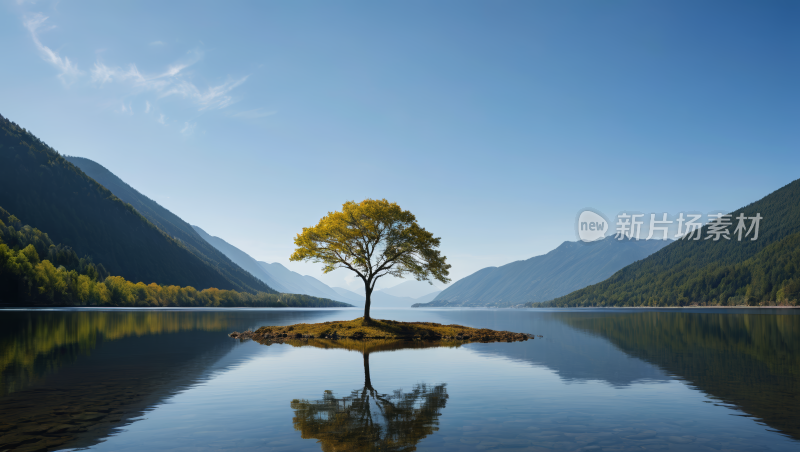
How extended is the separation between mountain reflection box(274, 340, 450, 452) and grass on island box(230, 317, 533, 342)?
31494 mm

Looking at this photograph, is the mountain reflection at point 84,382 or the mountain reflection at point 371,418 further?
the mountain reflection at point 84,382

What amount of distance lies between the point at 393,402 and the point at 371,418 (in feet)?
9.75

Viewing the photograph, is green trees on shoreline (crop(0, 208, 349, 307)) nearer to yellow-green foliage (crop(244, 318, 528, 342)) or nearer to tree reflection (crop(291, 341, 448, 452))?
yellow-green foliage (crop(244, 318, 528, 342))

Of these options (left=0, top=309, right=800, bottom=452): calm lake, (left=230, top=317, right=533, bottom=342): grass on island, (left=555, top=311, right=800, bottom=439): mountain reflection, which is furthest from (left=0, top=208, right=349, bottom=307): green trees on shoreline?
(left=555, top=311, right=800, bottom=439): mountain reflection

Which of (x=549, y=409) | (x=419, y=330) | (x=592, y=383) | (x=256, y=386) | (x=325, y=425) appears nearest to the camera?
(x=325, y=425)

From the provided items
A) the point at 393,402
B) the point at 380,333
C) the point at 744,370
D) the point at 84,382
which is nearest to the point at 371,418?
the point at 393,402

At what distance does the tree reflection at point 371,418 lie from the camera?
13500 millimetres

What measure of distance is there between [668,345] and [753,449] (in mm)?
36783

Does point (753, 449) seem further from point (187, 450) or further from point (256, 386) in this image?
point (256, 386)

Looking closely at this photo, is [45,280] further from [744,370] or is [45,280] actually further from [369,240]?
[744,370]

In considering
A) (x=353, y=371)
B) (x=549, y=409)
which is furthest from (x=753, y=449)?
(x=353, y=371)

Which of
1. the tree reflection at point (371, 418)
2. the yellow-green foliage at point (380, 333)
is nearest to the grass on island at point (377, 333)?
the yellow-green foliage at point (380, 333)

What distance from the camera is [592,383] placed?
24453 mm

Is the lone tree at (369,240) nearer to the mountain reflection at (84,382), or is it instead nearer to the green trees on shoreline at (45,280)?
the mountain reflection at (84,382)
